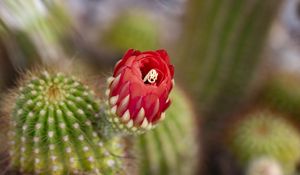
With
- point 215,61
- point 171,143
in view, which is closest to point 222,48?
point 215,61

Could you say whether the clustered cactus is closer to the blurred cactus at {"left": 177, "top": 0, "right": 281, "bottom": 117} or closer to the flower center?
the flower center

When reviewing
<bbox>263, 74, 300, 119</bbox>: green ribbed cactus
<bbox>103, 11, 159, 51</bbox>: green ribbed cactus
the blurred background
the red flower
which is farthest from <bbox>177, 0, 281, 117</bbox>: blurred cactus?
the red flower

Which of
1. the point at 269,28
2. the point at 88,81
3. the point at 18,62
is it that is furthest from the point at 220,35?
the point at 88,81

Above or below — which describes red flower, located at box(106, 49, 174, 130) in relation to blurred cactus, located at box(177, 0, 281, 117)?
below

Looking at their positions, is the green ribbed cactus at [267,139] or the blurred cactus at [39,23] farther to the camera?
the green ribbed cactus at [267,139]

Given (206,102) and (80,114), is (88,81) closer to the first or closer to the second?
(80,114)

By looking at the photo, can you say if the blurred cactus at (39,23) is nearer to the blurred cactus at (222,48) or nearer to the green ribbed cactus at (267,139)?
the blurred cactus at (222,48)

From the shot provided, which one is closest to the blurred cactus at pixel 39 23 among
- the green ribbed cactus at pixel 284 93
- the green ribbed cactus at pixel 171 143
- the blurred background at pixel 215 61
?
the blurred background at pixel 215 61

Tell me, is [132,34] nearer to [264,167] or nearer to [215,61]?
[215,61]

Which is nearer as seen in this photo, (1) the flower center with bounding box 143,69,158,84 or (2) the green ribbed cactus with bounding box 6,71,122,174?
(1) the flower center with bounding box 143,69,158,84
